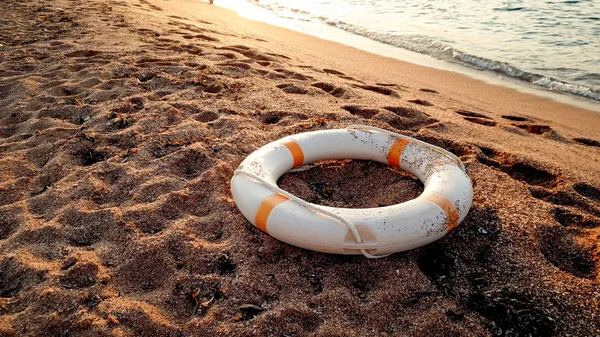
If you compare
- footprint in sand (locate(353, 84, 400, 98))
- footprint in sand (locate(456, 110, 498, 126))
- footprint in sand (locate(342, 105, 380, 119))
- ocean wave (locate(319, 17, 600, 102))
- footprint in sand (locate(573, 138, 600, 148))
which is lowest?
footprint in sand (locate(342, 105, 380, 119))

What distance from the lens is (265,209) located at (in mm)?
2227

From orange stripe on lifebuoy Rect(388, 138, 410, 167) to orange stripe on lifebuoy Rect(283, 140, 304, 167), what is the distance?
0.61 m

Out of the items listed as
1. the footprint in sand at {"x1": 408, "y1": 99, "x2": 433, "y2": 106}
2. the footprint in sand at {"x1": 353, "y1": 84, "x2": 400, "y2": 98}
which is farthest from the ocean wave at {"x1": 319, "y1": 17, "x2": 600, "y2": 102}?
the footprint in sand at {"x1": 353, "y1": 84, "x2": 400, "y2": 98}

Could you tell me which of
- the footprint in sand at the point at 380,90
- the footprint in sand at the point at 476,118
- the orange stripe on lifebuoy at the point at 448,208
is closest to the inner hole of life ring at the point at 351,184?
the orange stripe on lifebuoy at the point at 448,208

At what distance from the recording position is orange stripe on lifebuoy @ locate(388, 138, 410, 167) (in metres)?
2.84

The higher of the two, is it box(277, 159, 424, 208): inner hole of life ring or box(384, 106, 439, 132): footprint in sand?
box(384, 106, 439, 132): footprint in sand

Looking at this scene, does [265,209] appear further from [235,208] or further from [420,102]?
[420,102]

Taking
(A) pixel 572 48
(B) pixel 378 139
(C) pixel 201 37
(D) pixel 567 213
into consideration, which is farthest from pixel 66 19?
(A) pixel 572 48

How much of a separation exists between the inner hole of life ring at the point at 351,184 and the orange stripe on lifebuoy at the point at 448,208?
40 centimetres

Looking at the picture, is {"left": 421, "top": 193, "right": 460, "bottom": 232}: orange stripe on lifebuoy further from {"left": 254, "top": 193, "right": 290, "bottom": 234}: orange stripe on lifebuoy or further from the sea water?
the sea water

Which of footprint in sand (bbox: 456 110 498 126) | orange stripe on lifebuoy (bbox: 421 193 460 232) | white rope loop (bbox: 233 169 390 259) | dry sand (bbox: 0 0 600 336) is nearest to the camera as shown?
dry sand (bbox: 0 0 600 336)

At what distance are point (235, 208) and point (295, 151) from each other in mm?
595

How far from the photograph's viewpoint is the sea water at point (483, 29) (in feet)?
18.3

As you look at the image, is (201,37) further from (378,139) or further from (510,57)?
(510,57)
